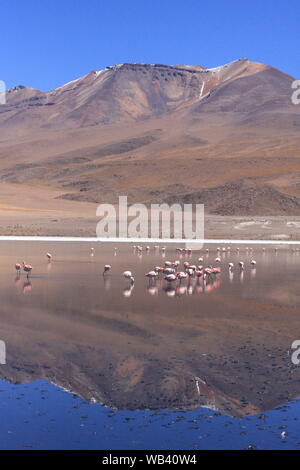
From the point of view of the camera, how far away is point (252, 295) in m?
19.5

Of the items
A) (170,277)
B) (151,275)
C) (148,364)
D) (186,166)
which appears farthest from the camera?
(186,166)

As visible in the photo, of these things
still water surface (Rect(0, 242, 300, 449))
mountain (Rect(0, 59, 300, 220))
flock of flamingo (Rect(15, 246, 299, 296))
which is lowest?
still water surface (Rect(0, 242, 300, 449))

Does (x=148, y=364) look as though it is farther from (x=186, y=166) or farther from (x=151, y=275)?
(x=186, y=166)

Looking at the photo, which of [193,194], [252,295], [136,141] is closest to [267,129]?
[136,141]

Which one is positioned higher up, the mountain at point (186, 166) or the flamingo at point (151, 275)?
the mountain at point (186, 166)

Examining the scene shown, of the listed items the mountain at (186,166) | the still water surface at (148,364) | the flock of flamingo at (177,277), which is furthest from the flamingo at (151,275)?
the mountain at (186,166)

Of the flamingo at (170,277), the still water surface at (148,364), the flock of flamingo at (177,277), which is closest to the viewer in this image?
the still water surface at (148,364)

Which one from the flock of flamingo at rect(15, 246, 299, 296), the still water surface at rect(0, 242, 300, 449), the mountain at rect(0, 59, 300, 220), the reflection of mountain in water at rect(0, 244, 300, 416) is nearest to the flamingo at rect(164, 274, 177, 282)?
the flock of flamingo at rect(15, 246, 299, 296)

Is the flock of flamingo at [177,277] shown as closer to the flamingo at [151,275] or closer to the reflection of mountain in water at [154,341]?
the flamingo at [151,275]

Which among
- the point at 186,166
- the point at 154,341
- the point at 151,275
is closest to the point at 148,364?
the point at 154,341

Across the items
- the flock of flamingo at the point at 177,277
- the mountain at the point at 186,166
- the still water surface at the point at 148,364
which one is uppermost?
the mountain at the point at 186,166

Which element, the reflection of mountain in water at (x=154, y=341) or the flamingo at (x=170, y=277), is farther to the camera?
the flamingo at (x=170, y=277)

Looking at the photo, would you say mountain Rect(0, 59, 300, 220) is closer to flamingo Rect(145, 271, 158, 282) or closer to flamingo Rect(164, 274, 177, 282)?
flamingo Rect(145, 271, 158, 282)
